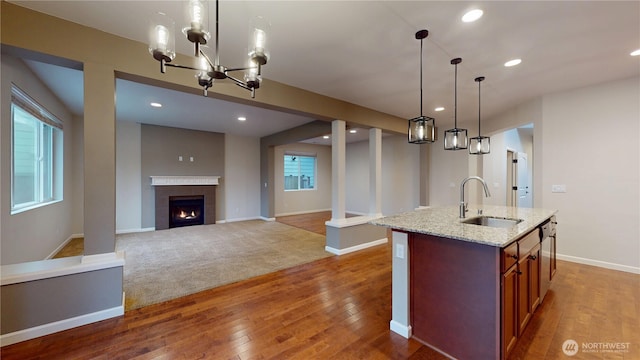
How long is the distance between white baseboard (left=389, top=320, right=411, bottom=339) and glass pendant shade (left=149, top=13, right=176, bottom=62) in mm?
2520

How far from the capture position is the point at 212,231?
5.82 meters

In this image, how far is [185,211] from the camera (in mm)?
6473

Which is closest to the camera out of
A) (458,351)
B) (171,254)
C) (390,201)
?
(458,351)

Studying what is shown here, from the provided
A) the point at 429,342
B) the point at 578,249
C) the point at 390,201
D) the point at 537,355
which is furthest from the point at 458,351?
the point at 390,201

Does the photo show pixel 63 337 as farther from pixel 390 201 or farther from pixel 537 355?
pixel 390 201

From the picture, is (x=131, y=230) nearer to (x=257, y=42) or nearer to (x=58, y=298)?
(x=58, y=298)

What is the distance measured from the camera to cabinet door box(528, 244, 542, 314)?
2051 millimetres

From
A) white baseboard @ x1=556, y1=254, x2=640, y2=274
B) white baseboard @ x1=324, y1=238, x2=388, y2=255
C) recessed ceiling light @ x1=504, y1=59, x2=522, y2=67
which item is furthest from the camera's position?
white baseboard @ x1=324, y1=238, x2=388, y2=255

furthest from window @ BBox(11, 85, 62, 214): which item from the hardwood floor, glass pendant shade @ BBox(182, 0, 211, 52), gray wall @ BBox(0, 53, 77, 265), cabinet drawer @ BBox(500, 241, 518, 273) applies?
cabinet drawer @ BBox(500, 241, 518, 273)

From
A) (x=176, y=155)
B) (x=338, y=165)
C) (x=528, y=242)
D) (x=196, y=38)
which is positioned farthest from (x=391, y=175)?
(x=196, y=38)

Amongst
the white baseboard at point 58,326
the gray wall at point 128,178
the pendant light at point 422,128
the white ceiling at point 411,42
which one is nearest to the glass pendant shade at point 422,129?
Result: the pendant light at point 422,128

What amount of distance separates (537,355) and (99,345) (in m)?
3.34
